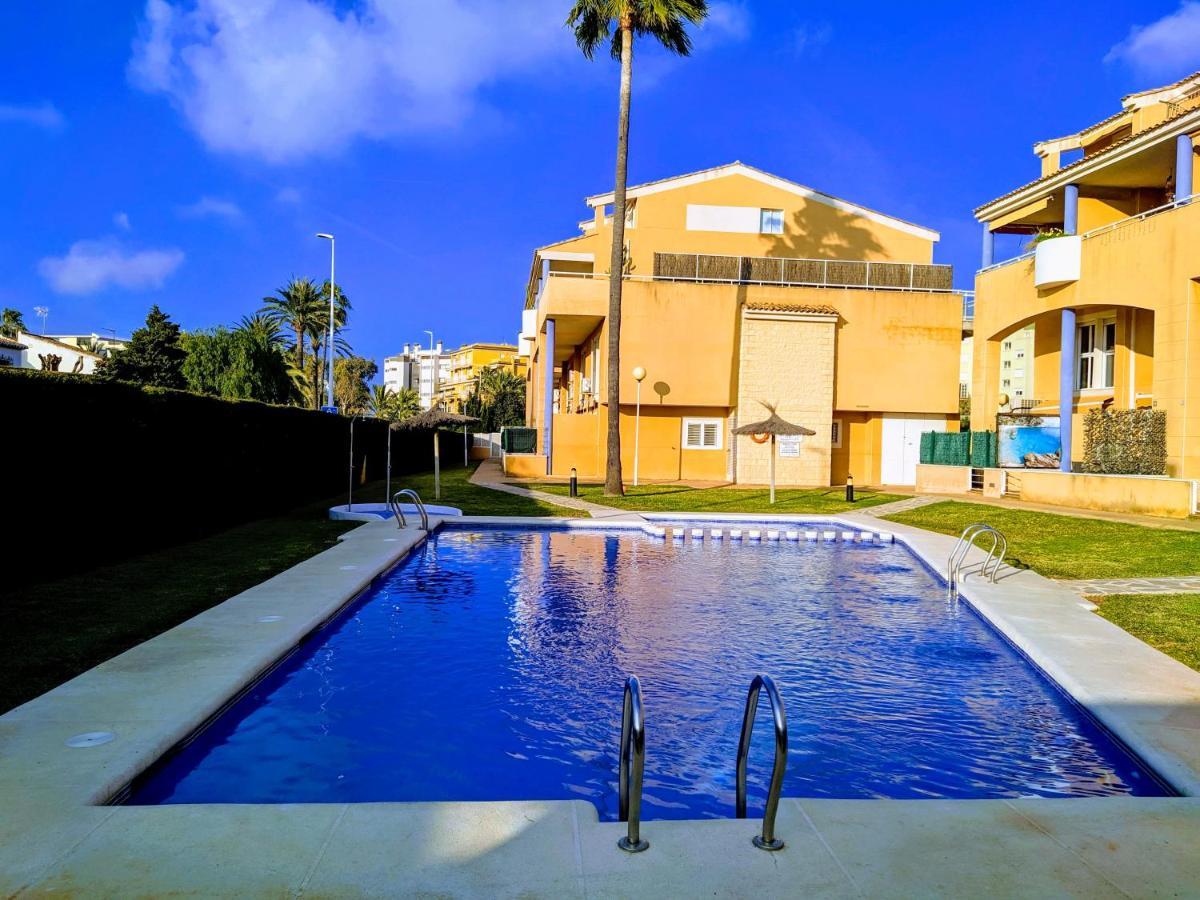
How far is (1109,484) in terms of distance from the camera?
20.1 meters

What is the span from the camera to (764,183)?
36.2m

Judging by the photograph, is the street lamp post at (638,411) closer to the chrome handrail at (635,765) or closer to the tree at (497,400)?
the chrome handrail at (635,765)

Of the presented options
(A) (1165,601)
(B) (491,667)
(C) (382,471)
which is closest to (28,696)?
(B) (491,667)

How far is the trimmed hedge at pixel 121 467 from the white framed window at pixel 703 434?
583 inches

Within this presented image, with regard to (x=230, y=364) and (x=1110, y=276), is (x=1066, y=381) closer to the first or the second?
(x=1110, y=276)

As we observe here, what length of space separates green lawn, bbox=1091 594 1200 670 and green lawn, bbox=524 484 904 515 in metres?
11.0

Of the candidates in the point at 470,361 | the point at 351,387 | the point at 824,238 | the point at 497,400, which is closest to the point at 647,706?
the point at 824,238

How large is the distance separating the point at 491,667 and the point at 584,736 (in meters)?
1.99

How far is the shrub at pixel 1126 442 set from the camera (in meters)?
19.4

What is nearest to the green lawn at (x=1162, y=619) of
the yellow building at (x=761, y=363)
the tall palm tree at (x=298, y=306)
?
the yellow building at (x=761, y=363)

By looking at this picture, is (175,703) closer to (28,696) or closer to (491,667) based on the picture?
(28,696)

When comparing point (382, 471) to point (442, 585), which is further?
point (382, 471)

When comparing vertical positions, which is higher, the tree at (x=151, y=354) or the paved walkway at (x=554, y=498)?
the tree at (x=151, y=354)

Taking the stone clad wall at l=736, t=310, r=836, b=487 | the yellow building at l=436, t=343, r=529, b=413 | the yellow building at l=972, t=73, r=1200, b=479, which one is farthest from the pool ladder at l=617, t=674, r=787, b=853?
the yellow building at l=436, t=343, r=529, b=413
